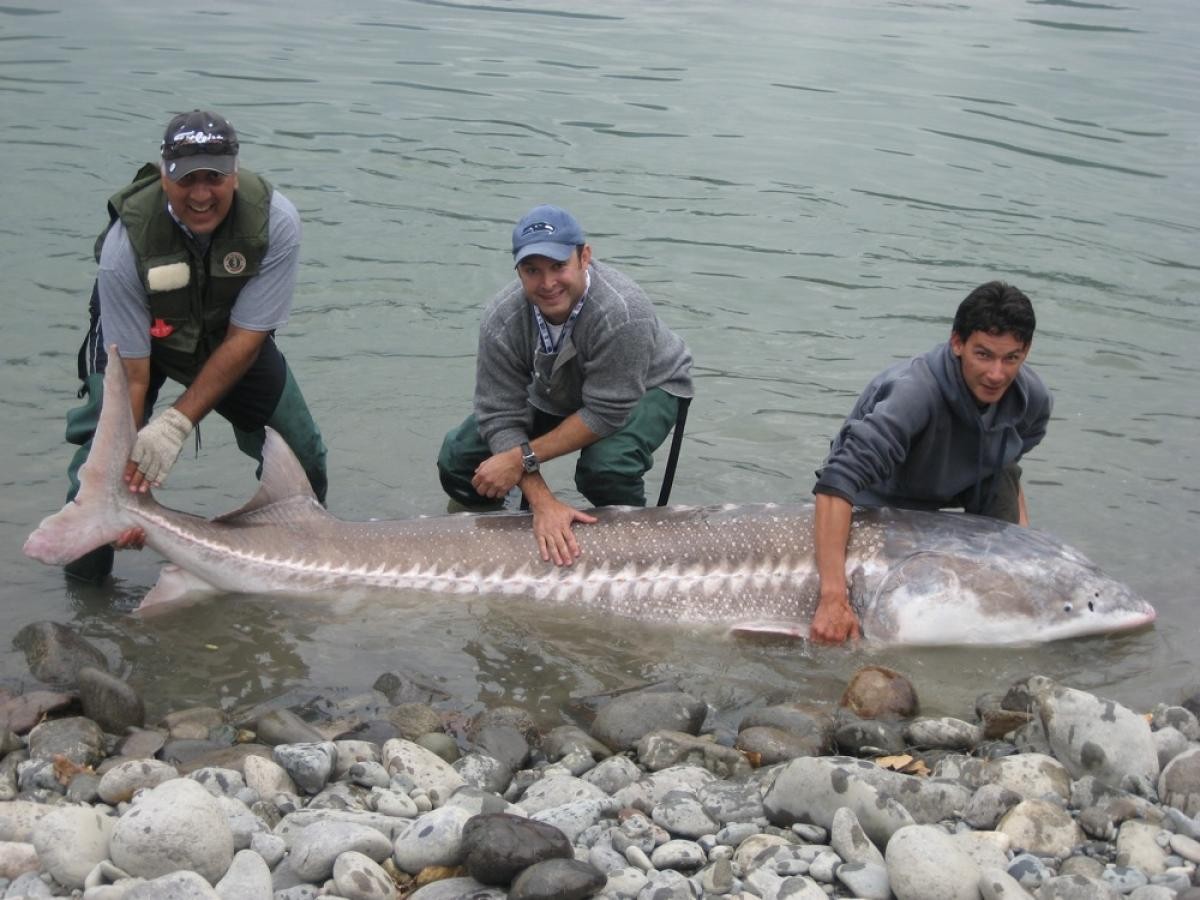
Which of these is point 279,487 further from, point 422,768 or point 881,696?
point 881,696

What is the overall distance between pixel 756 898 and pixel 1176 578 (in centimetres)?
372

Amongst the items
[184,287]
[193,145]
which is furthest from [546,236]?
[184,287]

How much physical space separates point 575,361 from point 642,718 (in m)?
1.75

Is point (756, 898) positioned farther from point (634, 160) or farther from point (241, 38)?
point (241, 38)

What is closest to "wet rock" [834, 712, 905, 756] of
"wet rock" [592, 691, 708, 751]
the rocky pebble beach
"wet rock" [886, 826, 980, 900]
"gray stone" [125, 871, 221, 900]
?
the rocky pebble beach

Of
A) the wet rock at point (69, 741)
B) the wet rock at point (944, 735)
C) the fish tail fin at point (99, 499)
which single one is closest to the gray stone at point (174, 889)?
the wet rock at point (69, 741)

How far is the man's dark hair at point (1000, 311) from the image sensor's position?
16.9 ft

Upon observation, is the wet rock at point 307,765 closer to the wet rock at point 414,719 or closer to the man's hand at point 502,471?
the wet rock at point 414,719

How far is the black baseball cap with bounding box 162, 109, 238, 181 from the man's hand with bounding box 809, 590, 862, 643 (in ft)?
8.96

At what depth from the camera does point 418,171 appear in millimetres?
12156

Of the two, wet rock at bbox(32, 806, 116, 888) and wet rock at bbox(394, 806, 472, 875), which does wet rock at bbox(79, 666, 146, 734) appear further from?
wet rock at bbox(394, 806, 472, 875)

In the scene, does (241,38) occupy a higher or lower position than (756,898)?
higher

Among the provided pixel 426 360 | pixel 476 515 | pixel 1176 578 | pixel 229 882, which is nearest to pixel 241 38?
pixel 426 360

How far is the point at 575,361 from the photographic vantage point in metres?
5.98
